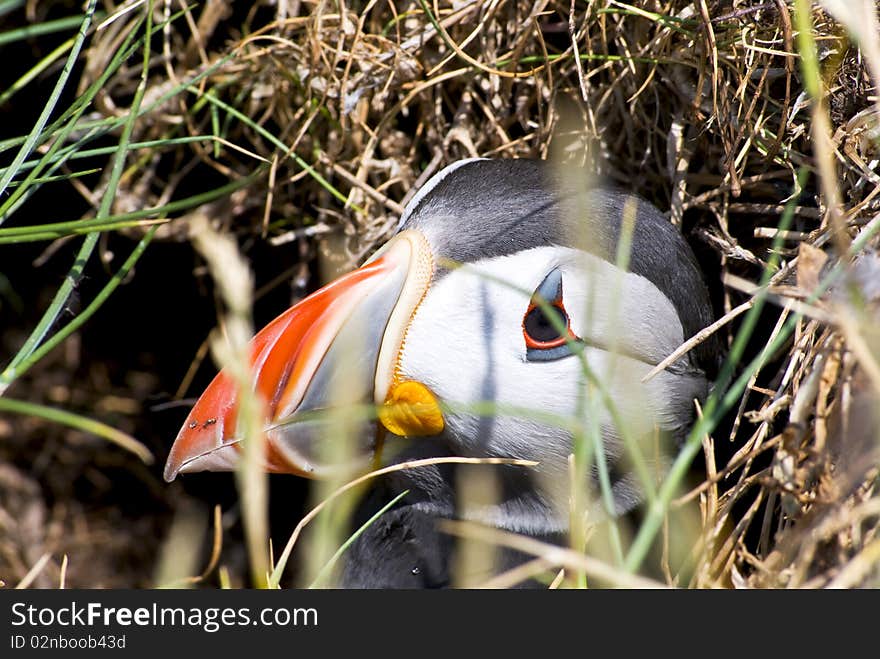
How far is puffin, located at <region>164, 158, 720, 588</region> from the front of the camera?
6.08ft

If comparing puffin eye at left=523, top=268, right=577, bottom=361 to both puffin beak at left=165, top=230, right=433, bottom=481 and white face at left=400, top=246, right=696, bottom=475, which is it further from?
puffin beak at left=165, top=230, right=433, bottom=481

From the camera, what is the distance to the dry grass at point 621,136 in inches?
67.8

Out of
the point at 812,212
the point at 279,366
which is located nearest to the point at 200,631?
the point at 279,366

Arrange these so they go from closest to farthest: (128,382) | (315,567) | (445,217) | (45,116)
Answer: (315,567)
(45,116)
(445,217)
(128,382)

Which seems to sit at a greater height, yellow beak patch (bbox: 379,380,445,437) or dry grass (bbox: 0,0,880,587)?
dry grass (bbox: 0,0,880,587)

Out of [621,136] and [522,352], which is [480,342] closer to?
[522,352]

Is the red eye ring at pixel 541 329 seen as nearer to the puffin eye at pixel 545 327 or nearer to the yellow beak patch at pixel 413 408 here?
the puffin eye at pixel 545 327

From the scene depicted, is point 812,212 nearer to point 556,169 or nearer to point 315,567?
point 556,169

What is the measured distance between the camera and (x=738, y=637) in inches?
58.4

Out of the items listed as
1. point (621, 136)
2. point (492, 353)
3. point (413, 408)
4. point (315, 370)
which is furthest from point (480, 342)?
point (621, 136)

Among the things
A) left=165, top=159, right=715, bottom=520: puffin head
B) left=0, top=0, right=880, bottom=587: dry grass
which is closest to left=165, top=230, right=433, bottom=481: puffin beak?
left=165, top=159, right=715, bottom=520: puffin head

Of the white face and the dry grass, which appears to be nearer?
the dry grass

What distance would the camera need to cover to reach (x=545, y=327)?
6.10 feet

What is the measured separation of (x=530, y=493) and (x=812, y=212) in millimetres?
863
